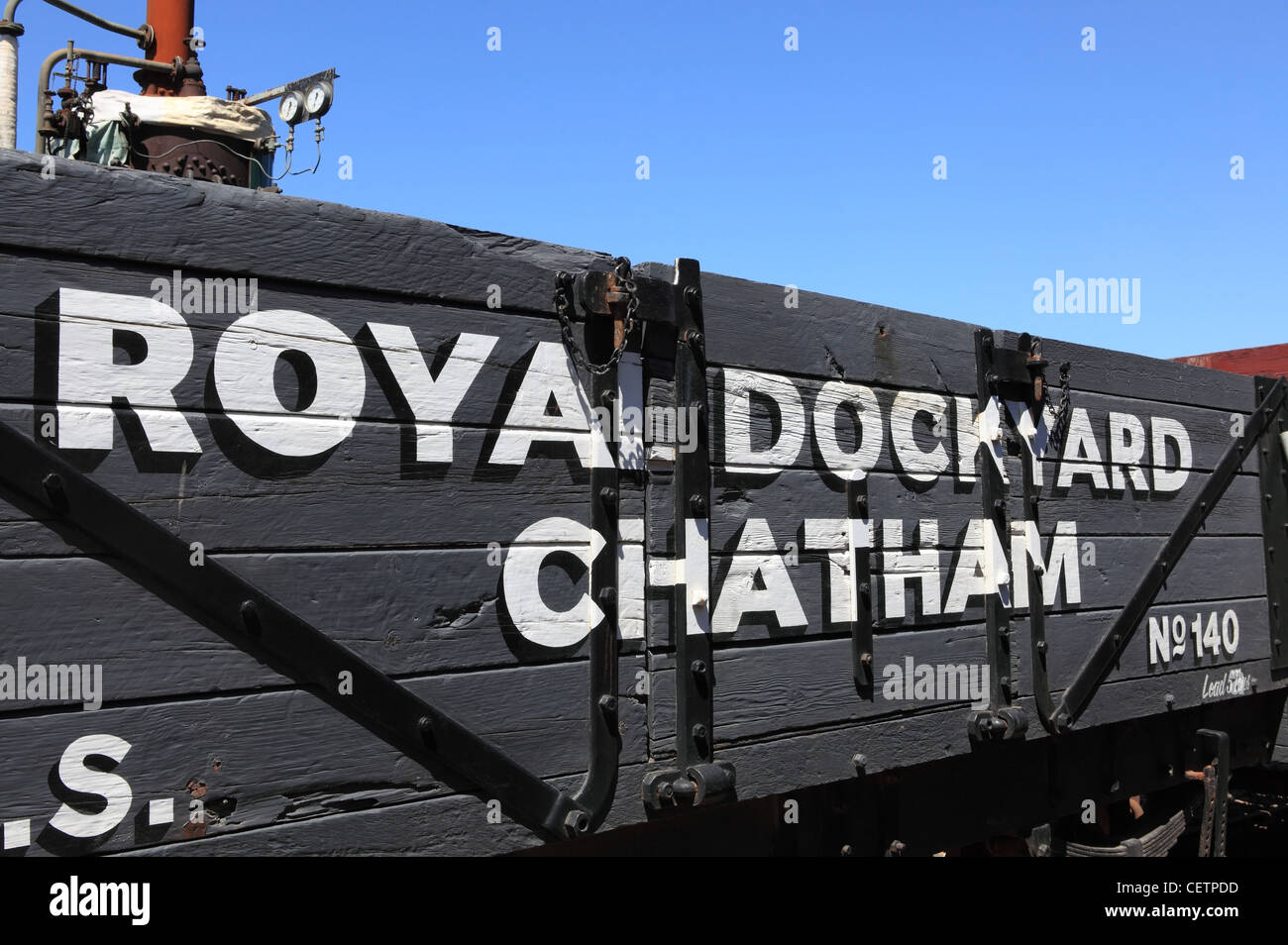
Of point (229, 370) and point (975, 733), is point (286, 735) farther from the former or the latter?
point (975, 733)

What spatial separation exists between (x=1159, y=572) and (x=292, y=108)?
5.60 m

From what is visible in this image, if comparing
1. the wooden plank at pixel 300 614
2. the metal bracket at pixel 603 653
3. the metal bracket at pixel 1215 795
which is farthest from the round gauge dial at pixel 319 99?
the metal bracket at pixel 1215 795

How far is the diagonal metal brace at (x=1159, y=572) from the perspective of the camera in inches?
157

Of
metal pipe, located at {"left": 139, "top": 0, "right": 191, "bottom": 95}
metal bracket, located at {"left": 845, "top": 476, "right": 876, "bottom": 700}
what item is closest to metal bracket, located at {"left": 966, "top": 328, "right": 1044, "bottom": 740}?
metal bracket, located at {"left": 845, "top": 476, "right": 876, "bottom": 700}

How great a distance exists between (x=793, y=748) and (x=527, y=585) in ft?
3.43

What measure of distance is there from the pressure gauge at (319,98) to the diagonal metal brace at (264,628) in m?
5.00

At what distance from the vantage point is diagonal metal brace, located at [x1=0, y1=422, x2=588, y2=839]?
6.14ft

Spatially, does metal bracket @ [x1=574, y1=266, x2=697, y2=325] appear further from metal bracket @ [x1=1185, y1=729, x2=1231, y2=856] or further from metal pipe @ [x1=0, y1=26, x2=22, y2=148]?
metal bracket @ [x1=1185, y1=729, x2=1231, y2=856]

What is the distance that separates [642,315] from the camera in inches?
107

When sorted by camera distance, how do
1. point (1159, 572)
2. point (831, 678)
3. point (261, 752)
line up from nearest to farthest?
point (261, 752)
point (831, 678)
point (1159, 572)
